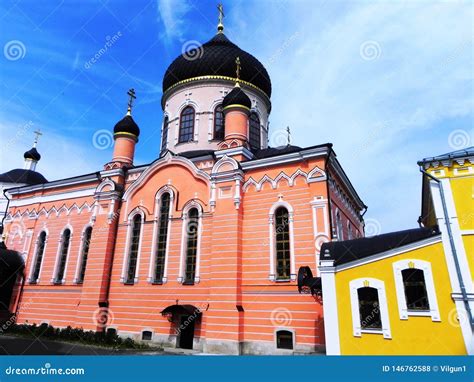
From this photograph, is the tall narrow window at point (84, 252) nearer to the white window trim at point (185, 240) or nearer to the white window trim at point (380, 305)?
the white window trim at point (185, 240)

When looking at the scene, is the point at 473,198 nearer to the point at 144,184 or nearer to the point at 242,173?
the point at 242,173

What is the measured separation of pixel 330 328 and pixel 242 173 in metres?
6.26

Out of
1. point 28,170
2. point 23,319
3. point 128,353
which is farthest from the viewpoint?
point 28,170

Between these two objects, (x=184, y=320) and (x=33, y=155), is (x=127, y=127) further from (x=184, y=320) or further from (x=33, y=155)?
(x=33, y=155)

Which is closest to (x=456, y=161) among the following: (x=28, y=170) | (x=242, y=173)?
(x=242, y=173)

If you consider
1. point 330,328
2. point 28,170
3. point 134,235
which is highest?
point 28,170

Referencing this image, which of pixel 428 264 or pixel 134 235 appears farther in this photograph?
pixel 134 235

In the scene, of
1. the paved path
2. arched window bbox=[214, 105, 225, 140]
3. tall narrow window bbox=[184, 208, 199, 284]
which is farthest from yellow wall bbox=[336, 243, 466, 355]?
arched window bbox=[214, 105, 225, 140]

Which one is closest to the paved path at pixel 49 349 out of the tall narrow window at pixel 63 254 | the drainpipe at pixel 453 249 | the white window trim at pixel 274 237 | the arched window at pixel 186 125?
the tall narrow window at pixel 63 254

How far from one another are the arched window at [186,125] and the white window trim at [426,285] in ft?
36.1

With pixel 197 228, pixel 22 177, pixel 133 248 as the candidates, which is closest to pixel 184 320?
pixel 197 228

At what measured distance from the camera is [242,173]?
12.5m

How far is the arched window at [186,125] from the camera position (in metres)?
16.2

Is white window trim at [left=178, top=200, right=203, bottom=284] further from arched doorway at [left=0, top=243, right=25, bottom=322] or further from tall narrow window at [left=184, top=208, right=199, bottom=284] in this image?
arched doorway at [left=0, top=243, right=25, bottom=322]
